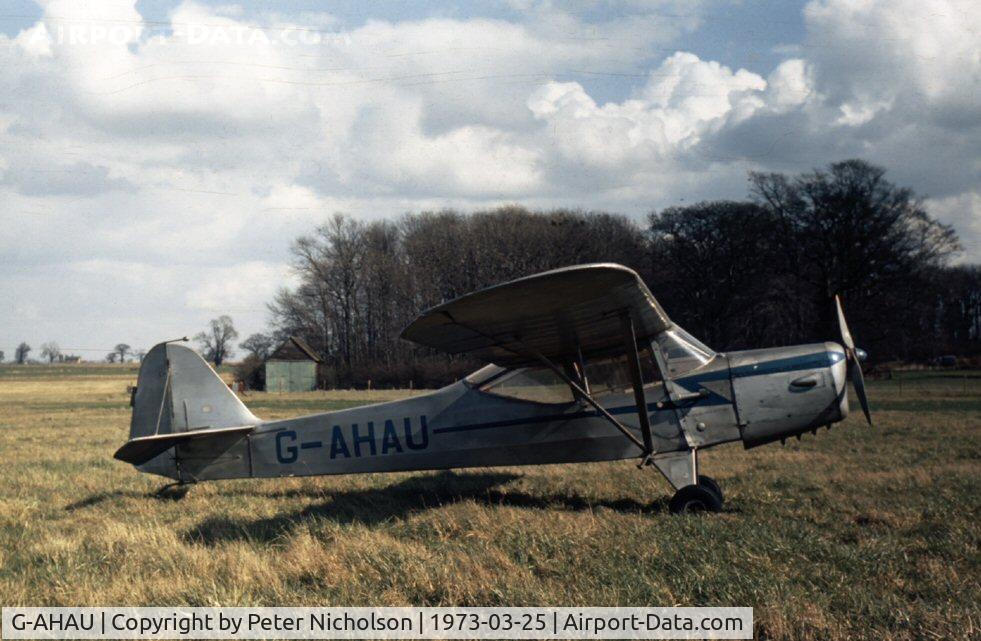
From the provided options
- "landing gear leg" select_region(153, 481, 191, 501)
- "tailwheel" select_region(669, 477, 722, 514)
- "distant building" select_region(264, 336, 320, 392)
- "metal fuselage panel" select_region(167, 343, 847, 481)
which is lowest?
"tailwheel" select_region(669, 477, 722, 514)

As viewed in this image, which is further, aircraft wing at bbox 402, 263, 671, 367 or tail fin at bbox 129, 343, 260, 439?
tail fin at bbox 129, 343, 260, 439

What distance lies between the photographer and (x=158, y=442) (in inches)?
305

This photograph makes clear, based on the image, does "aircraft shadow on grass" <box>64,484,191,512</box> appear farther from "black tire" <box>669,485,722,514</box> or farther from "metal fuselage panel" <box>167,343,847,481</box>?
"black tire" <box>669,485,722,514</box>

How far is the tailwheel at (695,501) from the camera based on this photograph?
698 centimetres

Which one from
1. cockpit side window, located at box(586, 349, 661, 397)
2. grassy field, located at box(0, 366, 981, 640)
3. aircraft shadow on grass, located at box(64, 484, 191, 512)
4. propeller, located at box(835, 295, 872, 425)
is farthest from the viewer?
aircraft shadow on grass, located at box(64, 484, 191, 512)

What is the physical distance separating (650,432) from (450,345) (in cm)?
220

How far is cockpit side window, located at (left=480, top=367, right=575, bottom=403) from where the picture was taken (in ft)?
26.1

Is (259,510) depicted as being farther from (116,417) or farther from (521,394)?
(116,417)

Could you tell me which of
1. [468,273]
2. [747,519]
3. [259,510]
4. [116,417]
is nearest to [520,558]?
[747,519]

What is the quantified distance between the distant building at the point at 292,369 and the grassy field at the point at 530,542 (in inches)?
1834

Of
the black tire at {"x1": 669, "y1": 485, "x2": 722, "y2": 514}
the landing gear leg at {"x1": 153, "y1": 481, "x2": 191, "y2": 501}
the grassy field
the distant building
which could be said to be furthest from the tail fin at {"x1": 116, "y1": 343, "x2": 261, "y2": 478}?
the distant building

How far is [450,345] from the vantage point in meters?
7.22

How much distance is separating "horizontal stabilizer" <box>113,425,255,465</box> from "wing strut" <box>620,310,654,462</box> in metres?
4.52

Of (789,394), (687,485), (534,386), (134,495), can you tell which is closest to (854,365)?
(789,394)
